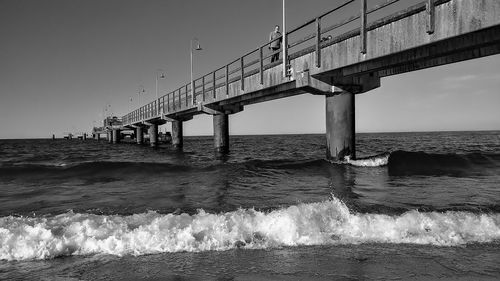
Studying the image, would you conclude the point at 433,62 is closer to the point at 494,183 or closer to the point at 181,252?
the point at 494,183

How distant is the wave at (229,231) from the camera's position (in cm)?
584

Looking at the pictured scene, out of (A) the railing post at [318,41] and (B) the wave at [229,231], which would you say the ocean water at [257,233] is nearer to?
(B) the wave at [229,231]

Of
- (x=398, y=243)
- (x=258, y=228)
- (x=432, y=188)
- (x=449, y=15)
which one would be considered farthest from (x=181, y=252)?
(x=432, y=188)

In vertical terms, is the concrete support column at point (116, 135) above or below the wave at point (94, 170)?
above

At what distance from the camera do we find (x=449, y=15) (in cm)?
841

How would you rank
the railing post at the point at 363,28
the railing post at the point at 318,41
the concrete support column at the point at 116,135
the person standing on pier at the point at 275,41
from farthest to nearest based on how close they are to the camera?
1. the concrete support column at the point at 116,135
2. the person standing on pier at the point at 275,41
3. the railing post at the point at 318,41
4. the railing post at the point at 363,28

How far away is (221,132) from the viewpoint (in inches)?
1081

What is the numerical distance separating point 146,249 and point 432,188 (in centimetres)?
882

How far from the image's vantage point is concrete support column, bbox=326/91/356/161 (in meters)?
15.0

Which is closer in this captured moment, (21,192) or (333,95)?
(21,192)

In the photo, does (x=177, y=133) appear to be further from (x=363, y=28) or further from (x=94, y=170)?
(x=363, y=28)

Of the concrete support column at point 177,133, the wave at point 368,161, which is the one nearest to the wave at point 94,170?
the wave at point 368,161

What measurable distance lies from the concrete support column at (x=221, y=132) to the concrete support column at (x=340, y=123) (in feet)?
41.6

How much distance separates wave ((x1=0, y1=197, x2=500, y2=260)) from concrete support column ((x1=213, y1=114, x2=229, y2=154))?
65.5ft
